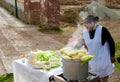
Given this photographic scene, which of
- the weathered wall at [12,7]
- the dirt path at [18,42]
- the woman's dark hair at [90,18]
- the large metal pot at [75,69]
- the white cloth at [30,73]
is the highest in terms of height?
the woman's dark hair at [90,18]

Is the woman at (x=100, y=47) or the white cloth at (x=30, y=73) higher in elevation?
the woman at (x=100, y=47)

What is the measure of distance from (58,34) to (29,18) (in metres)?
2.59

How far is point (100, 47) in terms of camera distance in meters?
4.78

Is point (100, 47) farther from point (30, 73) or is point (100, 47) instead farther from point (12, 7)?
point (12, 7)

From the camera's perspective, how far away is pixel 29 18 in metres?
14.7

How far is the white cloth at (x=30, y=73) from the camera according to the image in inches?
177

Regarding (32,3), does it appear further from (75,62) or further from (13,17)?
(75,62)

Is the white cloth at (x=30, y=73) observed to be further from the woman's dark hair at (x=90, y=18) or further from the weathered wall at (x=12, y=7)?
the weathered wall at (x=12, y=7)

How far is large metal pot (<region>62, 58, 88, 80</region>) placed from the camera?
399 centimetres

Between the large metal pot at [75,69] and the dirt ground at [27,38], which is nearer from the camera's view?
the large metal pot at [75,69]

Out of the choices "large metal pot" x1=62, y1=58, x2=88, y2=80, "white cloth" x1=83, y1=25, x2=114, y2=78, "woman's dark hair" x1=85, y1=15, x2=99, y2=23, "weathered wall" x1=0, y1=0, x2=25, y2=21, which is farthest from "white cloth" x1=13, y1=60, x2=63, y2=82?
"weathered wall" x1=0, y1=0, x2=25, y2=21

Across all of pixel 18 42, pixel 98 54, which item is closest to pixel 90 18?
pixel 98 54

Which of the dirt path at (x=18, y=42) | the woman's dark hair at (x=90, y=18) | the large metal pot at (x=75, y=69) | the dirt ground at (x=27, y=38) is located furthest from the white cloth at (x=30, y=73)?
the dirt ground at (x=27, y=38)

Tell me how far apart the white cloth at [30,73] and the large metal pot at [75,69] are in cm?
44
